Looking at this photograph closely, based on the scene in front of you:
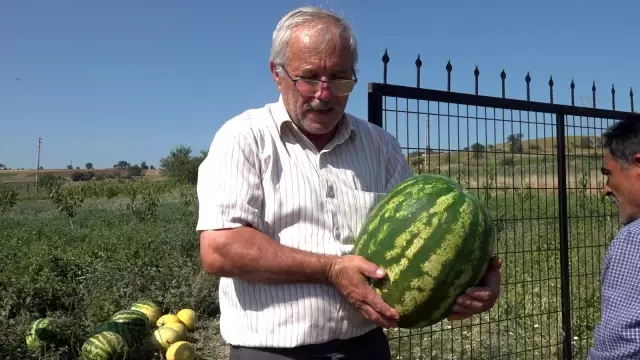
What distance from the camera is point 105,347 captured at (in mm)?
5320

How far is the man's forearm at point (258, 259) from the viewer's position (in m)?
1.90

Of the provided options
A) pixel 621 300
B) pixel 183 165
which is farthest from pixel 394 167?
pixel 183 165

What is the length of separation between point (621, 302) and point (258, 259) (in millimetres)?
1564

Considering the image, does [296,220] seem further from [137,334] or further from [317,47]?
[137,334]

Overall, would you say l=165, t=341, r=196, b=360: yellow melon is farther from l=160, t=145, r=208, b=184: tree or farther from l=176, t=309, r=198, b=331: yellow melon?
l=160, t=145, r=208, b=184: tree

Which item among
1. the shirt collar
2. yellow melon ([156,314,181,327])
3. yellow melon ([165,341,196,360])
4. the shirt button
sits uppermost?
the shirt collar

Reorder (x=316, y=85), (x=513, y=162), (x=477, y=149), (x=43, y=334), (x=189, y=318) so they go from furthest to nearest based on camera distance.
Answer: (x=189, y=318), (x=43, y=334), (x=513, y=162), (x=477, y=149), (x=316, y=85)

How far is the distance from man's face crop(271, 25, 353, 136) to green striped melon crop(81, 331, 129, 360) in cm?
394

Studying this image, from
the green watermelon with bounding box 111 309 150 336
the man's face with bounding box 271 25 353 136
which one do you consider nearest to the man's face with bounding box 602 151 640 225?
the man's face with bounding box 271 25 353 136

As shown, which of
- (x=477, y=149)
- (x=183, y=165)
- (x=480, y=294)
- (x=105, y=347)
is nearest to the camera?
(x=480, y=294)

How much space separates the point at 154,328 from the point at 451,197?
16.3 feet

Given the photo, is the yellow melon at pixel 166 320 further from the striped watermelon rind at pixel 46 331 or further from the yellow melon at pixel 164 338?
the striped watermelon rind at pixel 46 331

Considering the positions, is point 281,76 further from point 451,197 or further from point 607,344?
point 607,344

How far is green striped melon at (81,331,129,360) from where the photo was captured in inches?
208
